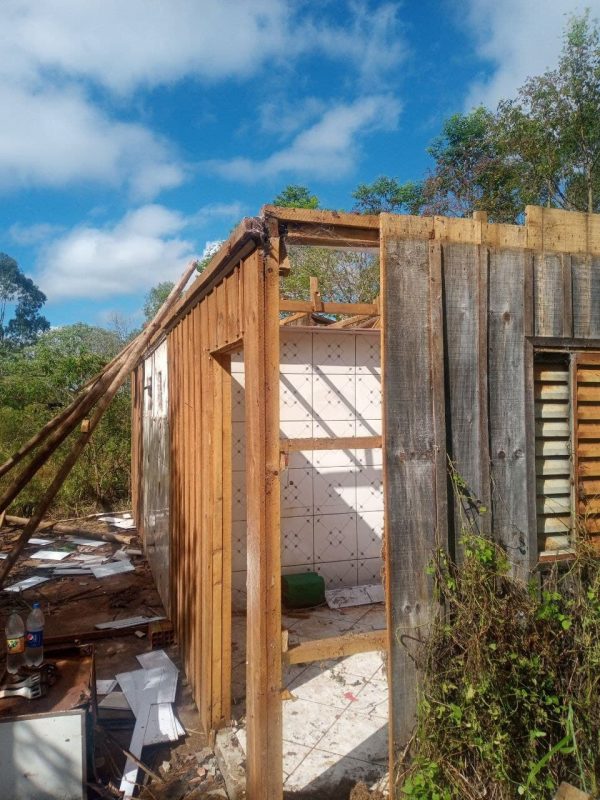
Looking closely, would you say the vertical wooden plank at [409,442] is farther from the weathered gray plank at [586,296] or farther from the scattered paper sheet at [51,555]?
the scattered paper sheet at [51,555]

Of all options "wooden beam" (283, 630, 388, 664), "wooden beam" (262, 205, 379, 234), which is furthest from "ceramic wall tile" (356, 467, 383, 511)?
"wooden beam" (262, 205, 379, 234)

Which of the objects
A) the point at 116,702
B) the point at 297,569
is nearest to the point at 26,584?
the point at 297,569

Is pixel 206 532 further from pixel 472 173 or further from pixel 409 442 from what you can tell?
pixel 472 173

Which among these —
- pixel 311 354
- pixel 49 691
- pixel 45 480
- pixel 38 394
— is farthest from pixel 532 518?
pixel 38 394

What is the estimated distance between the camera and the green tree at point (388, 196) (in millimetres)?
16234

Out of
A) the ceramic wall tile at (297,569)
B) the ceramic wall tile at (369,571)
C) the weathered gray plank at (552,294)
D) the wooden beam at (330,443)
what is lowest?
the ceramic wall tile at (369,571)

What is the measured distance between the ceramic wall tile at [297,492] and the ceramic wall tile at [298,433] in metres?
0.09

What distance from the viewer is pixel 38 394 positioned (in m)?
12.3

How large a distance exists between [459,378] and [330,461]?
3.83 m

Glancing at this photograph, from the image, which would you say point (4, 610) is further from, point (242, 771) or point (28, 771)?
point (242, 771)

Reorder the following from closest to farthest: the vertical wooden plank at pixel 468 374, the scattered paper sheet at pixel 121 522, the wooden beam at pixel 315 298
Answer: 1. the vertical wooden plank at pixel 468 374
2. the wooden beam at pixel 315 298
3. the scattered paper sheet at pixel 121 522

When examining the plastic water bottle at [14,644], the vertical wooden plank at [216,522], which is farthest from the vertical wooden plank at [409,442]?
the plastic water bottle at [14,644]

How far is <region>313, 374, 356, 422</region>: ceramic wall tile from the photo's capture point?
20.6ft

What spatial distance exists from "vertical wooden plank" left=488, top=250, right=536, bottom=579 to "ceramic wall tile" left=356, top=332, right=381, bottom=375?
3.70m
